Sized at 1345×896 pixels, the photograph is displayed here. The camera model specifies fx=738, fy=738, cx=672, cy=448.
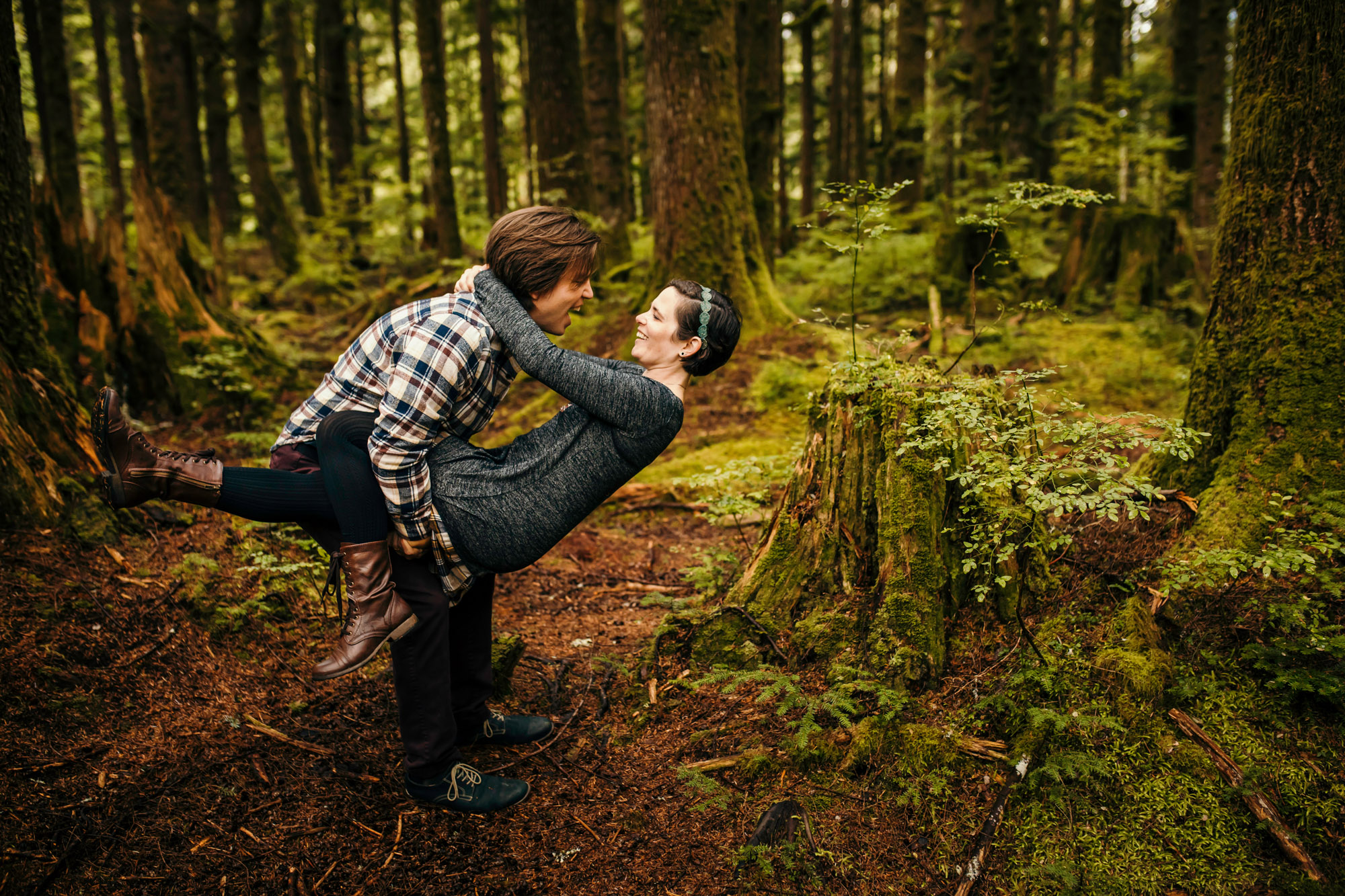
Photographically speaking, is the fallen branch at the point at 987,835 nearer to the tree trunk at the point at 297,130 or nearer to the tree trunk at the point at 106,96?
the tree trunk at the point at 106,96

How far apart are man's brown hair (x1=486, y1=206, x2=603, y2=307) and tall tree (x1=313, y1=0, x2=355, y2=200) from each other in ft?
56.2

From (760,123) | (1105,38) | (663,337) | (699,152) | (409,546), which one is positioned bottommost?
(409,546)

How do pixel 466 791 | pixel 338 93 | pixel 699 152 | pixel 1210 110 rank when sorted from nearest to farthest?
1. pixel 466 791
2. pixel 699 152
3. pixel 1210 110
4. pixel 338 93

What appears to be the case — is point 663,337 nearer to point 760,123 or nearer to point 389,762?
point 389,762

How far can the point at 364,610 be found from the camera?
256cm

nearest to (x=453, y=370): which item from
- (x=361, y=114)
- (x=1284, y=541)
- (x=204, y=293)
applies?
(x=1284, y=541)

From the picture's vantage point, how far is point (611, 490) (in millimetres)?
2730

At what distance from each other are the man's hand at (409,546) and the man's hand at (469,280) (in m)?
0.89

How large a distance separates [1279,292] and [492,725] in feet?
13.0

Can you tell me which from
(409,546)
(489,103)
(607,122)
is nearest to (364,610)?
(409,546)

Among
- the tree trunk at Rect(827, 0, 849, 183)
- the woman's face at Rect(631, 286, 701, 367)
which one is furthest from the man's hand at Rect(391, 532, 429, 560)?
the tree trunk at Rect(827, 0, 849, 183)

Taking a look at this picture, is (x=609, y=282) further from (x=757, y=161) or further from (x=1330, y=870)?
(x=1330, y=870)

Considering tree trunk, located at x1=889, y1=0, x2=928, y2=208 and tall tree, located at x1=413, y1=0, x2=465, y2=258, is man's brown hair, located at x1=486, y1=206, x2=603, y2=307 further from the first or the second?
tree trunk, located at x1=889, y1=0, x2=928, y2=208

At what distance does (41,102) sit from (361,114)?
14.8 m
